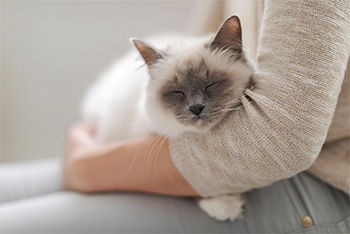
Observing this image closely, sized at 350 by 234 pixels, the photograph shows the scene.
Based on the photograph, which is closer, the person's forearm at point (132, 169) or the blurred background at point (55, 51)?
the person's forearm at point (132, 169)

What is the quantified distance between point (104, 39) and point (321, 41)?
76.1 inches

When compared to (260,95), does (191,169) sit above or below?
below

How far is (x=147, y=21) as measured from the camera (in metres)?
2.28

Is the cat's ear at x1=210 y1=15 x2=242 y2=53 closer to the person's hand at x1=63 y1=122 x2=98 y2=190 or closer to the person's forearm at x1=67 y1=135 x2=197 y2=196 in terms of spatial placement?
the person's forearm at x1=67 y1=135 x2=197 y2=196

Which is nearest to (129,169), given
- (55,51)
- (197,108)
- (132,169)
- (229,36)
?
(132,169)

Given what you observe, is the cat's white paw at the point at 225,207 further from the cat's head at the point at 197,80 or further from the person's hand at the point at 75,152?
the person's hand at the point at 75,152

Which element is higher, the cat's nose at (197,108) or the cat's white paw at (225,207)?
the cat's nose at (197,108)

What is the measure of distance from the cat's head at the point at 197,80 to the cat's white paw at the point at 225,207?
0.90ft

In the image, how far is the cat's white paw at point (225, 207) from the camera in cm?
94

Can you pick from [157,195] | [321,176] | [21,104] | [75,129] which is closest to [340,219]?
[321,176]

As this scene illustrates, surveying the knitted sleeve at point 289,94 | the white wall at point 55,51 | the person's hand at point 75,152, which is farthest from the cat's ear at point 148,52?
the white wall at point 55,51

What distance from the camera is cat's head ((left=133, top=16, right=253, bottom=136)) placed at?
2.74ft

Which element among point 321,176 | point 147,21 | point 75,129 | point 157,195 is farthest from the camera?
point 147,21

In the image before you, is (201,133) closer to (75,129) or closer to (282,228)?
(282,228)
